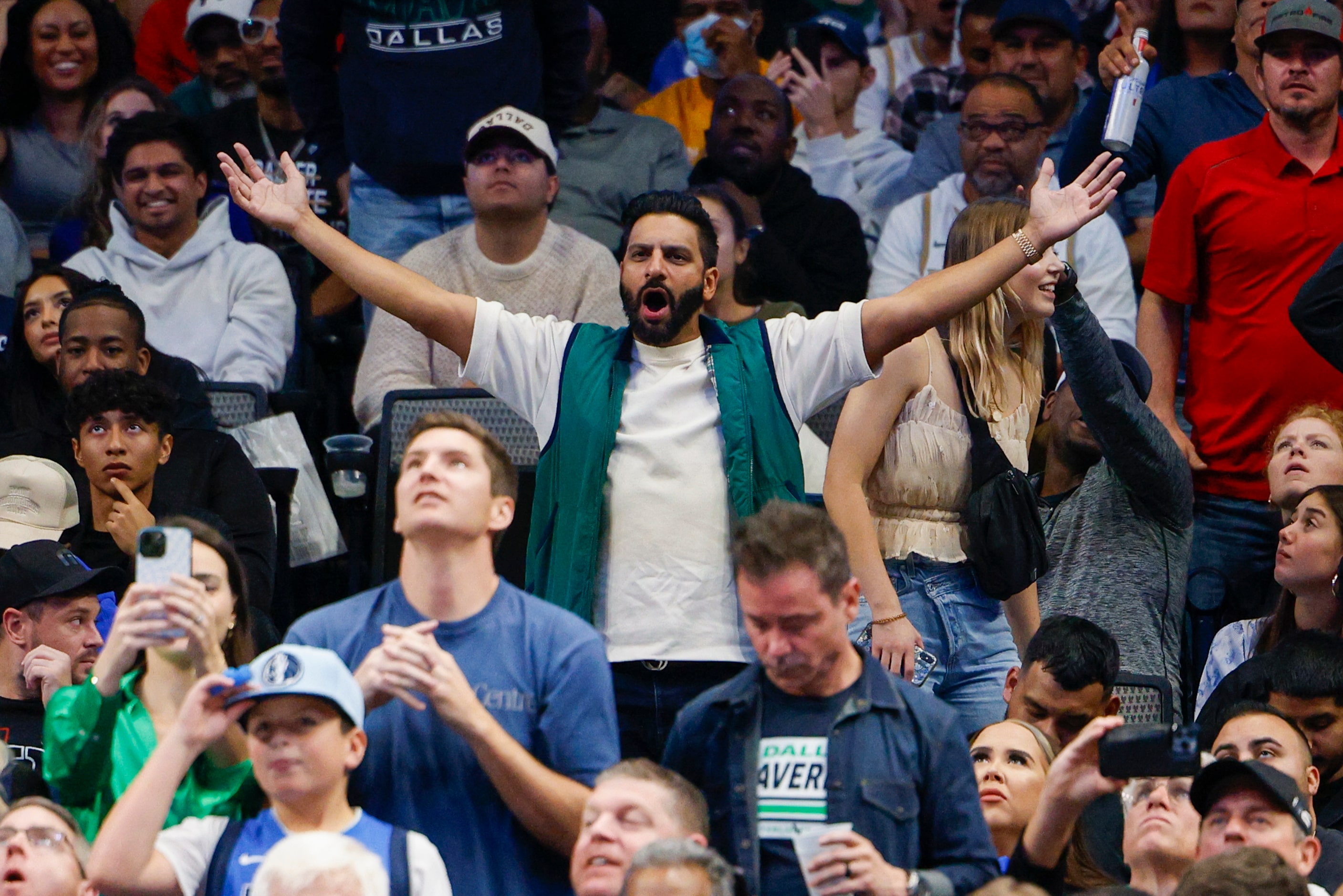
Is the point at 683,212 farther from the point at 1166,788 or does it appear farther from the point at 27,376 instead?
the point at 27,376

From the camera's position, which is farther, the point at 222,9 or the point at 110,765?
the point at 222,9

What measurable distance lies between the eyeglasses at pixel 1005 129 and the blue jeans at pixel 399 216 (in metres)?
1.77

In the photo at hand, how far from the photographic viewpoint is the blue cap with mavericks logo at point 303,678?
3627mm

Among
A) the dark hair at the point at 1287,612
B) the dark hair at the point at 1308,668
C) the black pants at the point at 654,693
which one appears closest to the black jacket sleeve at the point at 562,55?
the dark hair at the point at 1287,612

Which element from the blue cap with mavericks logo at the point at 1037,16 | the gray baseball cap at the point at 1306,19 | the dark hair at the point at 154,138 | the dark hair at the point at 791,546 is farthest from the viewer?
the blue cap with mavericks logo at the point at 1037,16

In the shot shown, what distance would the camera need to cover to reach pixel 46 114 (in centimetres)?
807

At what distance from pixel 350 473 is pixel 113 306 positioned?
88 cm

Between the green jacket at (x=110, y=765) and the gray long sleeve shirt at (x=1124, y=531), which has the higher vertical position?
the gray long sleeve shirt at (x=1124, y=531)

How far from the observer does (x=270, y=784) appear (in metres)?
3.67

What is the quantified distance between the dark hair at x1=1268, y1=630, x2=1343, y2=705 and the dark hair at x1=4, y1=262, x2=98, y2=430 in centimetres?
366

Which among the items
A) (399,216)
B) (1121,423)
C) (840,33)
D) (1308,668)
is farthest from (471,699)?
(840,33)

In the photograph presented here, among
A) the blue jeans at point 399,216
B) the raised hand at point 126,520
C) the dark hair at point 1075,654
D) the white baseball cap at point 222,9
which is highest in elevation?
the white baseball cap at point 222,9

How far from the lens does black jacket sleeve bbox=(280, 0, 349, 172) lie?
7.45m

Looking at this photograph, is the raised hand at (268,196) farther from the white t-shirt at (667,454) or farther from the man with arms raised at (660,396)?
the white t-shirt at (667,454)
